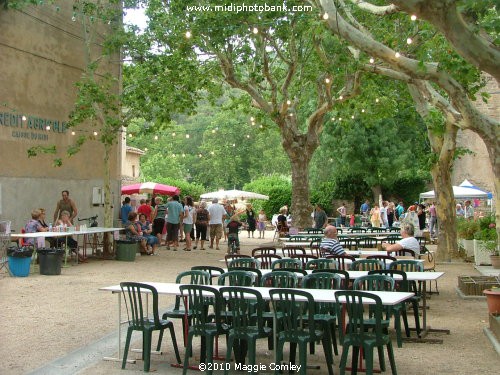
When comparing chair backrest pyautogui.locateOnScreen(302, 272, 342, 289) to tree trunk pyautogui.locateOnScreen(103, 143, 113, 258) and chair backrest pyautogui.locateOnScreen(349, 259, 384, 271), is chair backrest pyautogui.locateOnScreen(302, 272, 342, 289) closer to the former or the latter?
chair backrest pyautogui.locateOnScreen(349, 259, 384, 271)

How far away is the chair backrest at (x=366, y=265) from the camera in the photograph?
36.8ft

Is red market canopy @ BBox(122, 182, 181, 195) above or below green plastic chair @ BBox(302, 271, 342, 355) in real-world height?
above

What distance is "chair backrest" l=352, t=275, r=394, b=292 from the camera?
29.3 ft

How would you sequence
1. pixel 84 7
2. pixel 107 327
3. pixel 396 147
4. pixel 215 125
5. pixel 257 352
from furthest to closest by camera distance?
pixel 215 125 < pixel 396 147 < pixel 84 7 < pixel 107 327 < pixel 257 352

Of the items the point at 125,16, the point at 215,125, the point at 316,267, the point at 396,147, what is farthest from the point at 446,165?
the point at 215,125

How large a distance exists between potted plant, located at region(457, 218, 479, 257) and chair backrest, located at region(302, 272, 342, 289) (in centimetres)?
1266

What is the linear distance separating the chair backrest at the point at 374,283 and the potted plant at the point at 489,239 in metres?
8.73

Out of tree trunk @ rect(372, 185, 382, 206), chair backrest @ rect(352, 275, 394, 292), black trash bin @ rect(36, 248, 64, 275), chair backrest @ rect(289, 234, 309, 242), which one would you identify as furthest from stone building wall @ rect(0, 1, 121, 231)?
tree trunk @ rect(372, 185, 382, 206)

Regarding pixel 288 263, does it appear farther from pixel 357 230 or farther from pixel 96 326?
pixel 357 230

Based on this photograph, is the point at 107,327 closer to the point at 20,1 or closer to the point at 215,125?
the point at 20,1

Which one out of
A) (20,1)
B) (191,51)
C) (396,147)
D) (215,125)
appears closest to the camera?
(20,1)

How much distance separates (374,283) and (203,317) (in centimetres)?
235

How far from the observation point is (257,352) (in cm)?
925

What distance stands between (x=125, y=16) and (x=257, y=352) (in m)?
17.9
